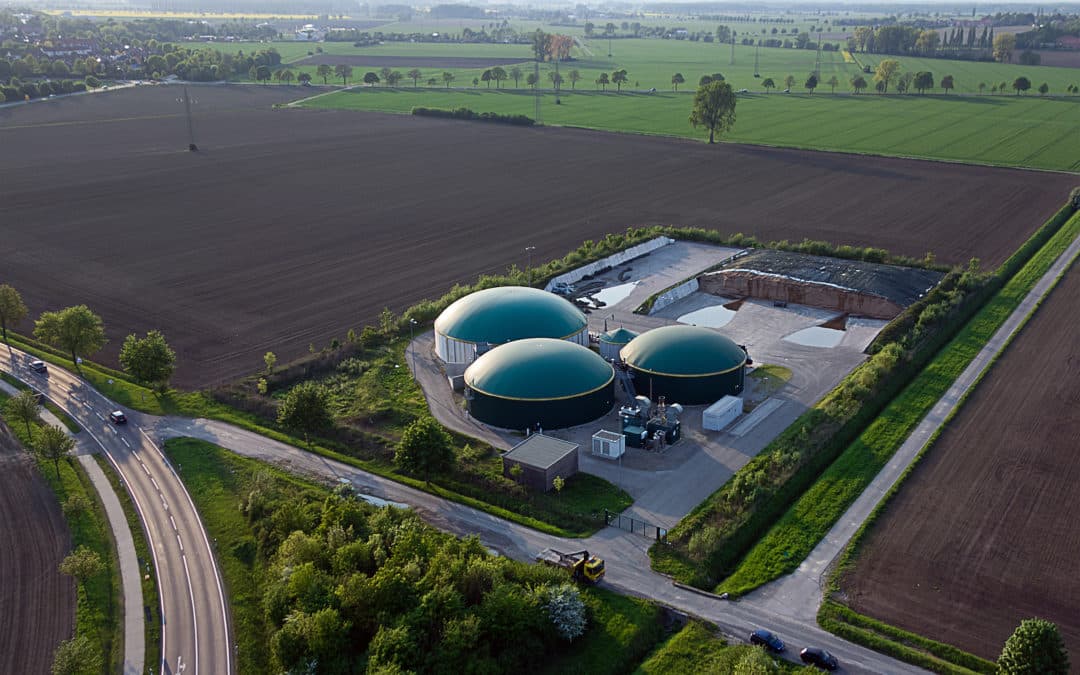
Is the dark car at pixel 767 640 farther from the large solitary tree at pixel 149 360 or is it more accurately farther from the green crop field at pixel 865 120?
the green crop field at pixel 865 120

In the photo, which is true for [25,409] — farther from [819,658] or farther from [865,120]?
[865,120]

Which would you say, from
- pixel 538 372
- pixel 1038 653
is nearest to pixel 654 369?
pixel 538 372

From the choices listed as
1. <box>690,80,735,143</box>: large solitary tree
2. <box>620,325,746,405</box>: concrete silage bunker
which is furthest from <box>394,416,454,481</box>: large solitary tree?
<box>690,80,735,143</box>: large solitary tree

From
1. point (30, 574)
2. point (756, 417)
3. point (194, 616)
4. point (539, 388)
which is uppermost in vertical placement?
→ point (539, 388)

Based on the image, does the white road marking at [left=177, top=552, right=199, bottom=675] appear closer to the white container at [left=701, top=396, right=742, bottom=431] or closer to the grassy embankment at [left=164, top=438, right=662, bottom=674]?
the grassy embankment at [left=164, top=438, right=662, bottom=674]

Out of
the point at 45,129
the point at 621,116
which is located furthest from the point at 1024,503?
the point at 45,129

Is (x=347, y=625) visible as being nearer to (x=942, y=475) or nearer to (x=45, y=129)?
(x=942, y=475)
